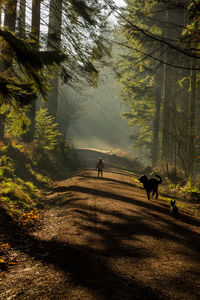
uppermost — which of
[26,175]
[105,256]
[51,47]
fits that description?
[51,47]

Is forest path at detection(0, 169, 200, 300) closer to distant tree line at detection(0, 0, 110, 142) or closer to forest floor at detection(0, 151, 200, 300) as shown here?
forest floor at detection(0, 151, 200, 300)

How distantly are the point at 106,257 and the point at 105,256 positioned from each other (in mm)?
43

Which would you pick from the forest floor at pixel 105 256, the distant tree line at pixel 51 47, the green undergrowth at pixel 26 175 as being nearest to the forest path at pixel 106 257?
the forest floor at pixel 105 256

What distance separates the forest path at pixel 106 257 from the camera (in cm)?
321

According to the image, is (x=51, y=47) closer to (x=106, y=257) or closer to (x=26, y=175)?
(x=26, y=175)

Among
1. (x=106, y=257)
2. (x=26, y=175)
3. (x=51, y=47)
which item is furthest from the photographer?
(x=26, y=175)

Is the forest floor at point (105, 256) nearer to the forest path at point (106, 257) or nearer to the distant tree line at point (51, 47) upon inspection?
the forest path at point (106, 257)

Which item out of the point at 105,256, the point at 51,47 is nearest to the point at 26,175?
the point at 51,47

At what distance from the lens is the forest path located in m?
3.21

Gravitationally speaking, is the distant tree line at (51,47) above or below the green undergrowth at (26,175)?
above

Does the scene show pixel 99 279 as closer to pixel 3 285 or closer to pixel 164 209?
pixel 3 285

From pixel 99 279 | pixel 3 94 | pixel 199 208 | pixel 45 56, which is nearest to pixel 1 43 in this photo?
pixel 3 94

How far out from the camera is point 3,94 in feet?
13.6

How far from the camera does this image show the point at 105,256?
13.9ft
